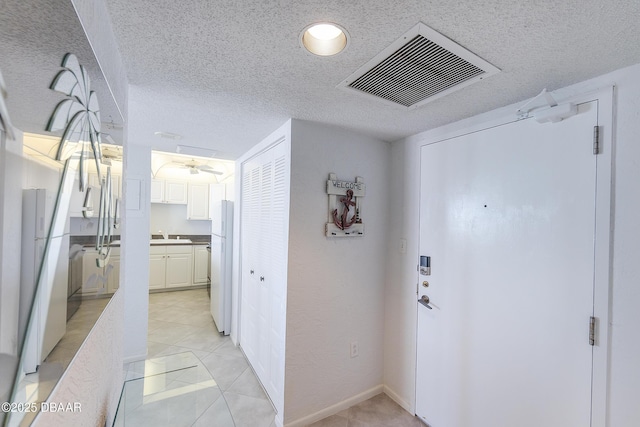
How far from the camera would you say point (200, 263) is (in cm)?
520

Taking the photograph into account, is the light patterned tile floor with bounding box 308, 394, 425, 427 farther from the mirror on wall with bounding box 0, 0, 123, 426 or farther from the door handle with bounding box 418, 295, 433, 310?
the mirror on wall with bounding box 0, 0, 123, 426

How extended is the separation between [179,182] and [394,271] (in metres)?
4.58

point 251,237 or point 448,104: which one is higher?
point 448,104

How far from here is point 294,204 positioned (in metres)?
1.85

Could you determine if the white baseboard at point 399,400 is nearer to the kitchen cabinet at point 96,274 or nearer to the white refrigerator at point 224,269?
the white refrigerator at point 224,269

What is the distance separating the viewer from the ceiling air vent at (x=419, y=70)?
1.02m

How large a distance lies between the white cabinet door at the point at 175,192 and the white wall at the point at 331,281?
13.6ft

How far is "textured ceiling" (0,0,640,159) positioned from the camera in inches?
33.8

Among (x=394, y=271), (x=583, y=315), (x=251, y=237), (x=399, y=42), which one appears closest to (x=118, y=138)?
(x=399, y=42)

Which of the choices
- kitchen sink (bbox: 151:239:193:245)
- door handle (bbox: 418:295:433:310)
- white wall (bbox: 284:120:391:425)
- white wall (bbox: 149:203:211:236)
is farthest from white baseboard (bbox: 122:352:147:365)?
white wall (bbox: 149:203:211:236)

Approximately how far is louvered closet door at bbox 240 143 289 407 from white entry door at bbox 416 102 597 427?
3.51 feet

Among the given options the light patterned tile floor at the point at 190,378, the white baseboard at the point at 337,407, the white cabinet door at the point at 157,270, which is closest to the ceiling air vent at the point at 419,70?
the light patterned tile floor at the point at 190,378

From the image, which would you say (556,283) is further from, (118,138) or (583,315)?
(118,138)

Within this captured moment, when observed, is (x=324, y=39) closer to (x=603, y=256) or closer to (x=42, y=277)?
(x=42, y=277)
